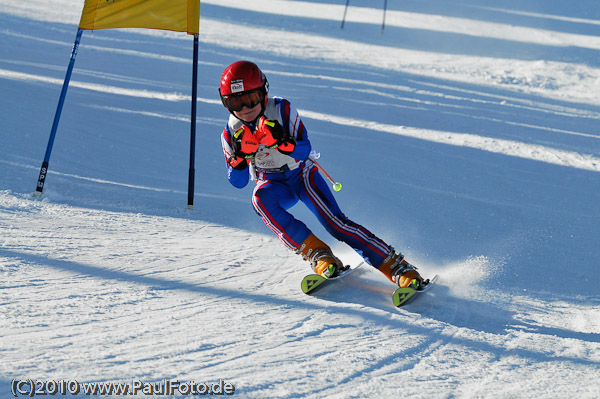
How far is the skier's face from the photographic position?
13.6 feet

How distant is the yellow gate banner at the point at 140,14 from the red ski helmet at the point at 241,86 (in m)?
1.85

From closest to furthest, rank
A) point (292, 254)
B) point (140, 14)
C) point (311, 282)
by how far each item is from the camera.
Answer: point (311, 282) < point (292, 254) < point (140, 14)

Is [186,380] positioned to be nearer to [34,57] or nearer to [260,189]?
[260,189]

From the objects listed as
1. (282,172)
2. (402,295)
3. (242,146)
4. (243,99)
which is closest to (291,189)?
(282,172)

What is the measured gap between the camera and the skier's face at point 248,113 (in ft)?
13.6

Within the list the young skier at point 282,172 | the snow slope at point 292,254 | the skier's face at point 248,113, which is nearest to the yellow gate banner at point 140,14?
the snow slope at point 292,254

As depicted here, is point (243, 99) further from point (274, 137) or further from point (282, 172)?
point (282, 172)

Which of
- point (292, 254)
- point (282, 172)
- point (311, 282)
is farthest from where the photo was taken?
point (292, 254)

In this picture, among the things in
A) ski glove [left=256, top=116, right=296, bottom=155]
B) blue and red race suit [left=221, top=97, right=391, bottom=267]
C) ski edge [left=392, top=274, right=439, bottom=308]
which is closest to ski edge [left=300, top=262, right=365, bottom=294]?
blue and red race suit [left=221, top=97, right=391, bottom=267]

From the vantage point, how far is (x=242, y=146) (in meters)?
4.13

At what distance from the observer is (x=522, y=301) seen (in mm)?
4285

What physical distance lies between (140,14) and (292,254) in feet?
8.39

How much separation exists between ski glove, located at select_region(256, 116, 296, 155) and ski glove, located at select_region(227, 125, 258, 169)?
58mm

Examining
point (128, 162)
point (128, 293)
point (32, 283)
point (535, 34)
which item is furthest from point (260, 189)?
point (535, 34)
